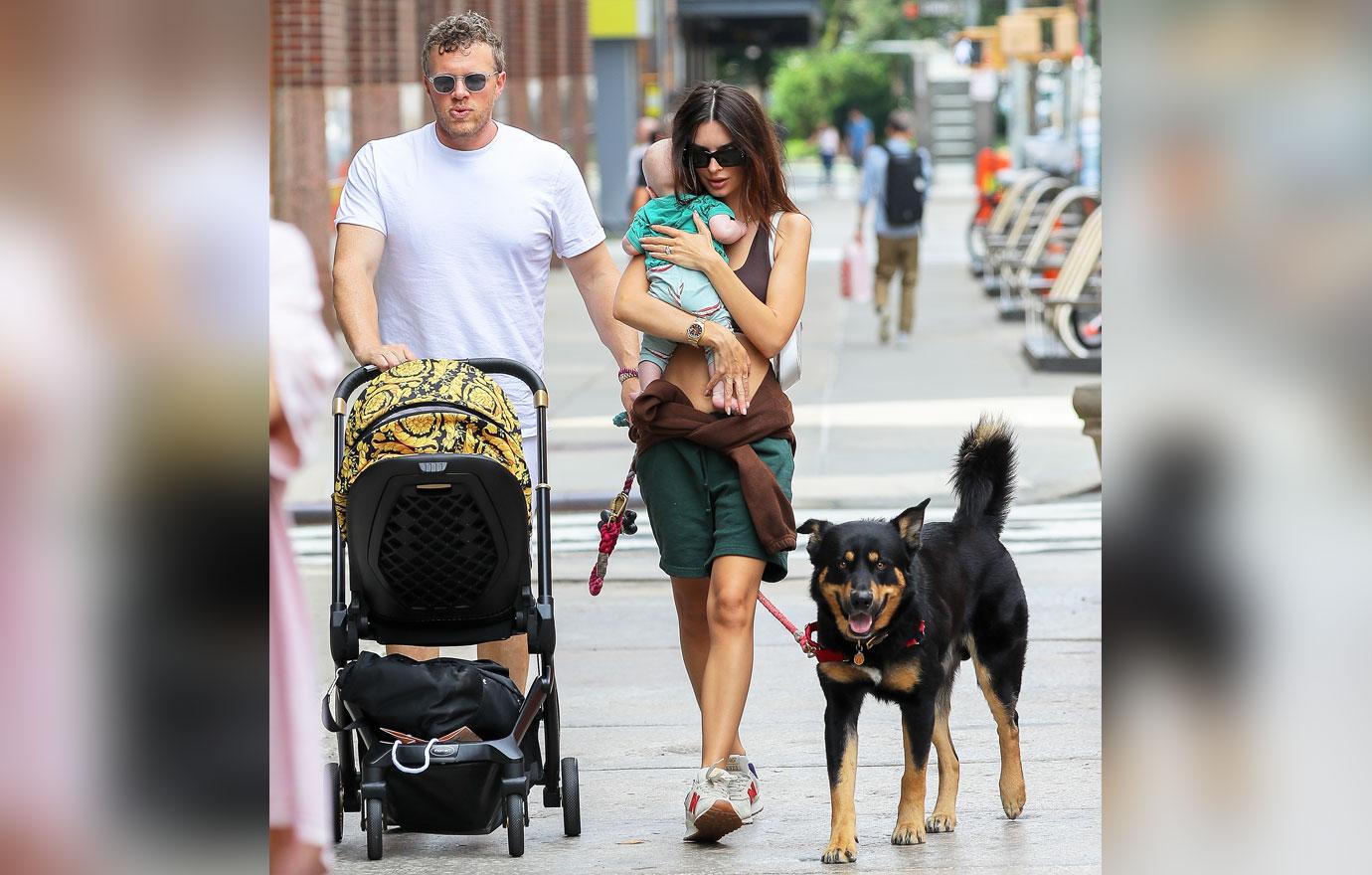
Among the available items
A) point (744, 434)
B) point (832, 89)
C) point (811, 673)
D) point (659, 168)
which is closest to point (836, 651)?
point (744, 434)

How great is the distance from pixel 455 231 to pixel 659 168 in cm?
61

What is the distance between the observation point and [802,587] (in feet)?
30.5

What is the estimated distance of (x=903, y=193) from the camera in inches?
769

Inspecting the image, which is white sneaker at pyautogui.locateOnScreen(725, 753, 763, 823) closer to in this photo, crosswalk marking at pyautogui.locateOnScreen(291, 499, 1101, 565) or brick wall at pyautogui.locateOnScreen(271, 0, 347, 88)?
crosswalk marking at pyautogui.locateOnScreen(291, 499, 1101, 565)

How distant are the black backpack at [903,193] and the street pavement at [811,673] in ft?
8.56

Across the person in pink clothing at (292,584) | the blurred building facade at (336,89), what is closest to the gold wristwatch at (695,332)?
the person in pink clothing at (292,584)

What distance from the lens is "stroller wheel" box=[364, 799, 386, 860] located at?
16.6 ft

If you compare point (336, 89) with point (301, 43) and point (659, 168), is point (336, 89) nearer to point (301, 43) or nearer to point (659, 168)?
point (301, 43)

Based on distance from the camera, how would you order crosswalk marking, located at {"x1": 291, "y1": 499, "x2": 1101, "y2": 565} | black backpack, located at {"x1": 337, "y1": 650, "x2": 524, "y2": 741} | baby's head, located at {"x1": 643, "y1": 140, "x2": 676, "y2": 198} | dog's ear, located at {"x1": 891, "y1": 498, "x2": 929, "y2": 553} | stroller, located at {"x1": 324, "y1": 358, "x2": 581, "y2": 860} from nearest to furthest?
stroller, located at {"x1": 324, "y1": 358, "x2": 581, "y2": 860}, black backpack, located at {"x1": 337, "y1": 650, "x2": 524, "y2": 741}, dog's ear, located at {"x1": 891, "y1": 498, "x2": 929, "y2": 553}, baby's head, located at {"x1": 643, "y1": 140, "x2": 676, "y2": 198}, crosswalk marking, located at {"x1": 291, "y1": 499, "x2": 1101, "y2": 565}

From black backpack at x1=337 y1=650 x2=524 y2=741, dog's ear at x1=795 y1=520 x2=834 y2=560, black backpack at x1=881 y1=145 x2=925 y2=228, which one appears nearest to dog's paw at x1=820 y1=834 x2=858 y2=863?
dog's ear at x1=795 y1=520 x2=834 y2=560

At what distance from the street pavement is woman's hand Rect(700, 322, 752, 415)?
121cm
